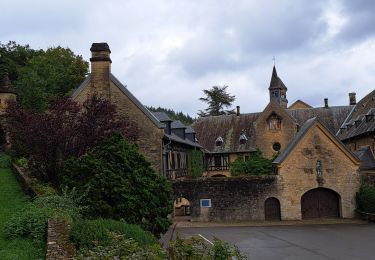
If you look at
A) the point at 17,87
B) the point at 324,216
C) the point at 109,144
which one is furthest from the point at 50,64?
the point at 109,144

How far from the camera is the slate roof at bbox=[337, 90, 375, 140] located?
140 feet

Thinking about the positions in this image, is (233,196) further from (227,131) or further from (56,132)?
(227,131)

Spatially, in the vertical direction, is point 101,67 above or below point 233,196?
above

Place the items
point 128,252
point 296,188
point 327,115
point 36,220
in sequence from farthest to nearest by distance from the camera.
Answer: point 327,115 → point 296,188 → point 36,220 → point 128,252

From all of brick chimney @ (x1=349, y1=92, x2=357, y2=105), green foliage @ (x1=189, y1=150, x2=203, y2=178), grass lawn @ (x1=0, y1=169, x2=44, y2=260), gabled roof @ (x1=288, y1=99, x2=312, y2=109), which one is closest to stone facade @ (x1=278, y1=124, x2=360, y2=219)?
green foliage @ (x1=189, y1=150, x2=203, y2=178)

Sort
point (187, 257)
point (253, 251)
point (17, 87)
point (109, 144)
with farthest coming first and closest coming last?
1. point (17, 87)
2. point (253, 251)
3. point (109, 144)
4. point (187, 257)

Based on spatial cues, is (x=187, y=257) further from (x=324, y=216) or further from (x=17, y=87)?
(x=17, y=87)

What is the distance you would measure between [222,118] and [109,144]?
43341 mm

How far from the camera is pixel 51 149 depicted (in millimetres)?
18094

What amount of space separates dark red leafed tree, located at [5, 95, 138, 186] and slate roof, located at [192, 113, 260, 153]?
3514cm

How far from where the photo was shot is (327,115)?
58000 mm

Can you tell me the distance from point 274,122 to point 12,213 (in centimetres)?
4178

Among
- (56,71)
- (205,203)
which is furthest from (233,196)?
(56,71)

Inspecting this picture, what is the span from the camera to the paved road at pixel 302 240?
17.1m
